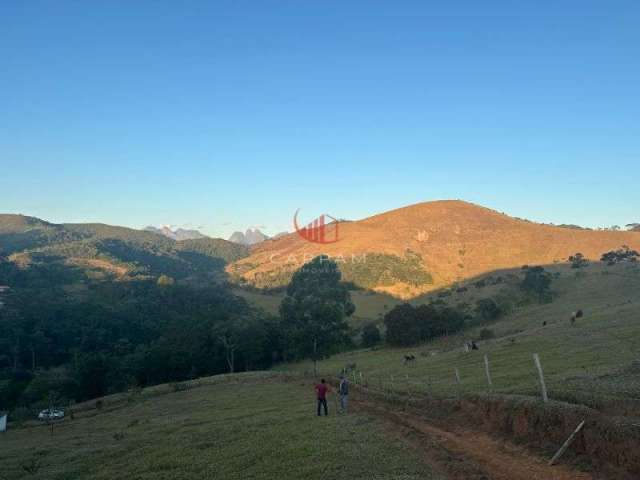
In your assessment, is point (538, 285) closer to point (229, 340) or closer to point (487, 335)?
point (487, 335)

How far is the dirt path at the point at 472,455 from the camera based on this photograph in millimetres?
15445

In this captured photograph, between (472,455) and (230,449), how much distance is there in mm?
10887

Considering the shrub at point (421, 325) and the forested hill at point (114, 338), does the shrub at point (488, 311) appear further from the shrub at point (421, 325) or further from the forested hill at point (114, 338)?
the forested hill at point (114, 338)

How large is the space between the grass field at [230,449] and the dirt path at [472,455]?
870 mm

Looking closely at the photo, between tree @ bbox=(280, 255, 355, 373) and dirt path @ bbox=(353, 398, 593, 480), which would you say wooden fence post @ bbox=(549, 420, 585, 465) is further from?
tree @ bbox=(280, 255, 355, 373)

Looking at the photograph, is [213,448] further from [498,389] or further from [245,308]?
[245,308]

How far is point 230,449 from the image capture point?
22578 millimetres

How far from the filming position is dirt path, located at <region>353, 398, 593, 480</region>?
50.7ft

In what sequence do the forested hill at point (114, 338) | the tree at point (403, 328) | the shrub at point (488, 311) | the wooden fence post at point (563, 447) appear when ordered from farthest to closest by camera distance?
the shrub at point (488, 311)
the forested hill at point (114, 338)
the tree at point (403, 328)
the wooden fence post at point (563, 447)

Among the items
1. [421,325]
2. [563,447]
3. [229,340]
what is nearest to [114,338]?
[229,340]

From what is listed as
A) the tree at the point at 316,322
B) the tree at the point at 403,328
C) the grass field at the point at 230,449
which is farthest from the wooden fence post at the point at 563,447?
the tree at the point at 316,322

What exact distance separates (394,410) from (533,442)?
1093 cm

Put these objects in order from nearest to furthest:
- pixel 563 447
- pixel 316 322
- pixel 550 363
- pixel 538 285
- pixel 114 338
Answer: pixel 563 447
pixel 550 363
pixel 316 322
pixel 538 285
pixel 114 338

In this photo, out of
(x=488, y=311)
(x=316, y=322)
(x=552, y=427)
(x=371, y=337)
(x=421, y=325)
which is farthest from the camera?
(x=316, y=322)
